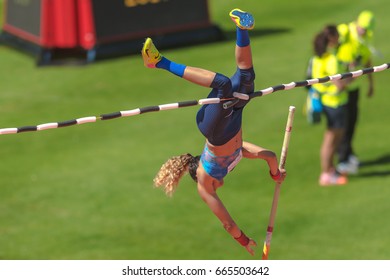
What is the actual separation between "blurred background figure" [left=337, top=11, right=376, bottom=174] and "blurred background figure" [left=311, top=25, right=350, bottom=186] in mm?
212

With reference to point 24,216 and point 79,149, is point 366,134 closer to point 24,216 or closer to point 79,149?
point 79,149

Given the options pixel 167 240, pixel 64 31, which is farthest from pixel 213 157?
pixel 64 31

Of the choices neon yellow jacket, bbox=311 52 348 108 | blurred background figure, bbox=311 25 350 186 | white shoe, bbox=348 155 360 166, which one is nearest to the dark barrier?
white shoe, bbox=348 155 360 166

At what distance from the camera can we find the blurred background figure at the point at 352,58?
14.7m

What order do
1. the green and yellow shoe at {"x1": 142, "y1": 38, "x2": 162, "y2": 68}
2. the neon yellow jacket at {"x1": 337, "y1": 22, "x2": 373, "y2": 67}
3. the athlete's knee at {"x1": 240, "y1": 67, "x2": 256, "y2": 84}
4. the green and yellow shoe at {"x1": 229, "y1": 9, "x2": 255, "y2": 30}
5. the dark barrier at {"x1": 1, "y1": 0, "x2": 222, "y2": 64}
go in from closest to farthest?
the green and yellow shoe at {"x1": 142, "y1": 38, "x2": 162, "y2": 68} < the green and yellow shoe at {"x1": 229, "y1": 9, "x2": 255, "y2": 30} < the athlete's knee at {"x1": 240, "y1": 67, "x2": 256, "y2": 84} < the neon yellow jacket at {"x1": 337, "y1": 22, "x2": 373, "y2": 67} < the dark barrier at {"x1": 1, "y1": 0, "x2": 222, "y2": 64}

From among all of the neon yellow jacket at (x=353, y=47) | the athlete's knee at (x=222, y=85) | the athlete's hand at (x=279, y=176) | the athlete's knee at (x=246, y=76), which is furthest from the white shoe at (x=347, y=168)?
the athlete's knee at (x=222, y=85)

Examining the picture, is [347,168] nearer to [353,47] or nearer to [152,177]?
[353,47]

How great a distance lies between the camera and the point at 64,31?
68.9 feet

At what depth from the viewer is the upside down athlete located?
6543 millimetres

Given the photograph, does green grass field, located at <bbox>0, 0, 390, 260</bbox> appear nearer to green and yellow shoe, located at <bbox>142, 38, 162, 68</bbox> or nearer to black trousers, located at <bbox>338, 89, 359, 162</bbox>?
black trousers, located at <bbox>338, 89, 359, 162</bbox>

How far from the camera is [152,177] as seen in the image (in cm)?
1548

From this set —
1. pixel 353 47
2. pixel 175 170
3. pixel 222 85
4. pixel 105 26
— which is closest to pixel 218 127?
pixel 222 85

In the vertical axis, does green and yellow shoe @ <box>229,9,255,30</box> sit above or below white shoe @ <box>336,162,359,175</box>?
above

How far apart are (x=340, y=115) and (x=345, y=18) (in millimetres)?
8689
